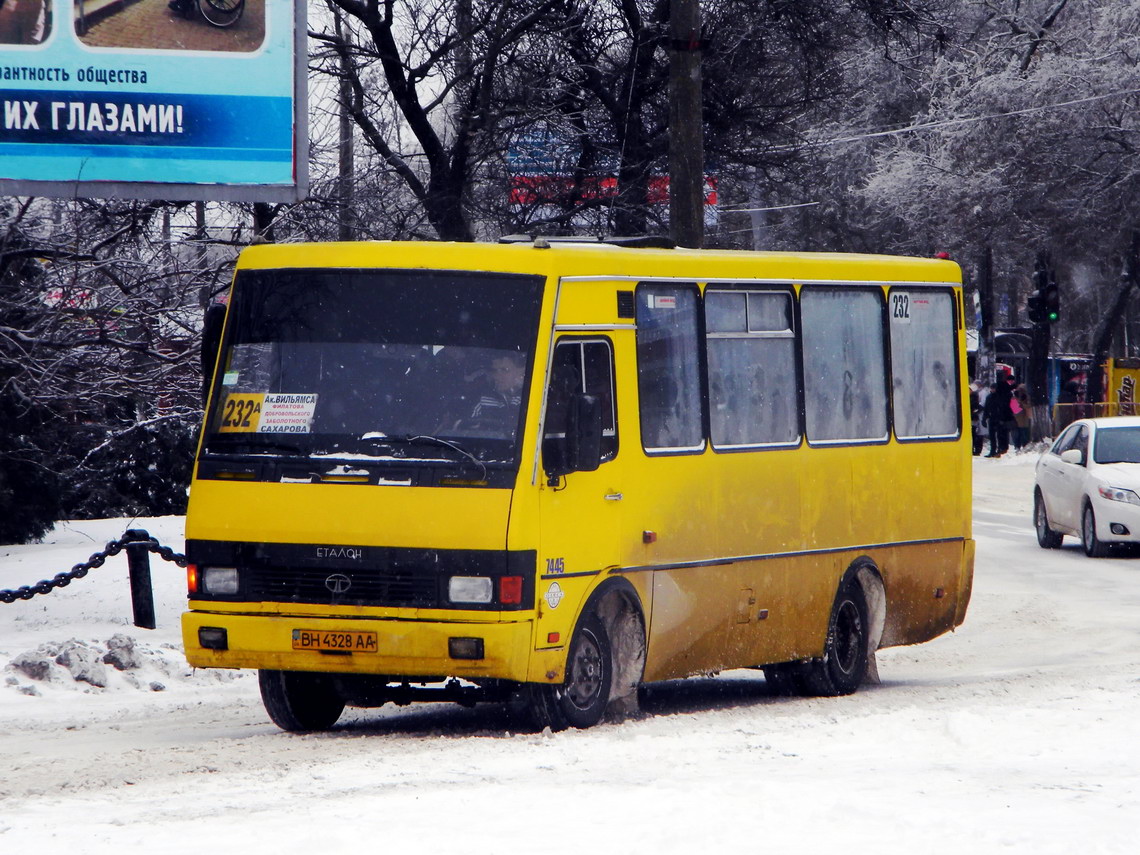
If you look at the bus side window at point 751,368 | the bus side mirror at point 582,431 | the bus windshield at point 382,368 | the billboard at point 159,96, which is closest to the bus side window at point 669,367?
the bus side window at point 751,368

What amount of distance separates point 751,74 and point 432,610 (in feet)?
38.8

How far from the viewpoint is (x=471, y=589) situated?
9.10 meters

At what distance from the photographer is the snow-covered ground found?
654cm

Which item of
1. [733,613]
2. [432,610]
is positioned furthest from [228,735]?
[733,613]

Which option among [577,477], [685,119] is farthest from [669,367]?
[685,119]

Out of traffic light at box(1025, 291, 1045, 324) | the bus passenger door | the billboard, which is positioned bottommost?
the bus passenger door

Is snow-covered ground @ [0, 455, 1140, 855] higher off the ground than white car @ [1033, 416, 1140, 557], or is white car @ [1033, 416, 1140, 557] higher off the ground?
white car @ [1033, 416, 1140, 557]

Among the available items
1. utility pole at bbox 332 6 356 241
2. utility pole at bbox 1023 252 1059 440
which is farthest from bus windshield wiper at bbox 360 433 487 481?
utility pole at bbox 1023 252 1059 440

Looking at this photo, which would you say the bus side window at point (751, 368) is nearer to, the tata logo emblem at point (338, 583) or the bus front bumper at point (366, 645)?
the bus front bumper at point (366, 645)

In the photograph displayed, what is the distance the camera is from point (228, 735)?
10031 millimetres

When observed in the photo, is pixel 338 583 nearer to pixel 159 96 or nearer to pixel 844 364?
pixel 844 364

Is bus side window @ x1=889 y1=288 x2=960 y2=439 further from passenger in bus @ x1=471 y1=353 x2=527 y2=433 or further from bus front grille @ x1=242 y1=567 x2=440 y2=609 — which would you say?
bus front grille @ x1=242 y1=567 x2=440 y2=609

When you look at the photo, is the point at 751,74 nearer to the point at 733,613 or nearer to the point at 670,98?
the point at 670,98

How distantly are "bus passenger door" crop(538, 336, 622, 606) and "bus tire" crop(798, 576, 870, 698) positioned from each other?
2688 millimetres
